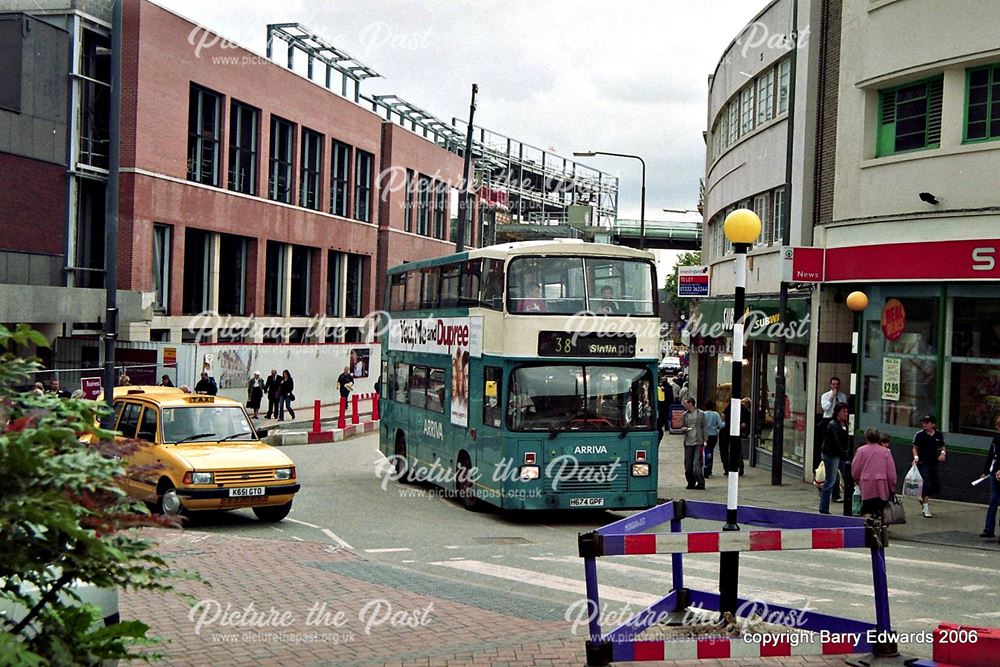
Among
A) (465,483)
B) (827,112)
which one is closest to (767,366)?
(827,112)

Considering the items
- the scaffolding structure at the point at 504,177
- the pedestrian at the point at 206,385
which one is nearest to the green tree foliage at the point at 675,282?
the scaffolding structure at the point at 504,177

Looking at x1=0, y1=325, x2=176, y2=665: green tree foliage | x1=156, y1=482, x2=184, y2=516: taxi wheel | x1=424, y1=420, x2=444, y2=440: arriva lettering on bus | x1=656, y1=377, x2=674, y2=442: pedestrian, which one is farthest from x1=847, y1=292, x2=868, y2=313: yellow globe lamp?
x1=0, y1=325, x2=176, y2=665: green tree foliage

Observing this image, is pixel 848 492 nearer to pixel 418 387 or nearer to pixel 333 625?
pixel 418 387

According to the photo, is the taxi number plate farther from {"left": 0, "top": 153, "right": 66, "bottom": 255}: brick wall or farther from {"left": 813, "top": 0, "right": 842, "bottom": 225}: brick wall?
{"left": 0, "top": 153, "right": 66, "bottom": 255}: brick wall

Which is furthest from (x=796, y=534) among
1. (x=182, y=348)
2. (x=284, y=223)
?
(x=284, y=223)

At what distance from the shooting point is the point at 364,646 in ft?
26.9

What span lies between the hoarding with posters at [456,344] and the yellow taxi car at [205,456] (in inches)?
139

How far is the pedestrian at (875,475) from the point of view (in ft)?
49.0

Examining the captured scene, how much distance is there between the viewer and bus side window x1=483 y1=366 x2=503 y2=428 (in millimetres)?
16453

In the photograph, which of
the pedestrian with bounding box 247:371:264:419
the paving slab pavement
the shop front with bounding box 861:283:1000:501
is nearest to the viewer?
the paving slab pavement

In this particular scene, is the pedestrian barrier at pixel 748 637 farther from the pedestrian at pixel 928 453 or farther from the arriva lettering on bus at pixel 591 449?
the pedestrian at pixel 928 453

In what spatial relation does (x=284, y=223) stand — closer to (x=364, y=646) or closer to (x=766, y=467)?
(x=766, y=467)

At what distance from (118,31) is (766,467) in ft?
57.5

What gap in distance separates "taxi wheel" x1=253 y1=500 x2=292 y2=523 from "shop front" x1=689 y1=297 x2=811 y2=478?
11.1m
